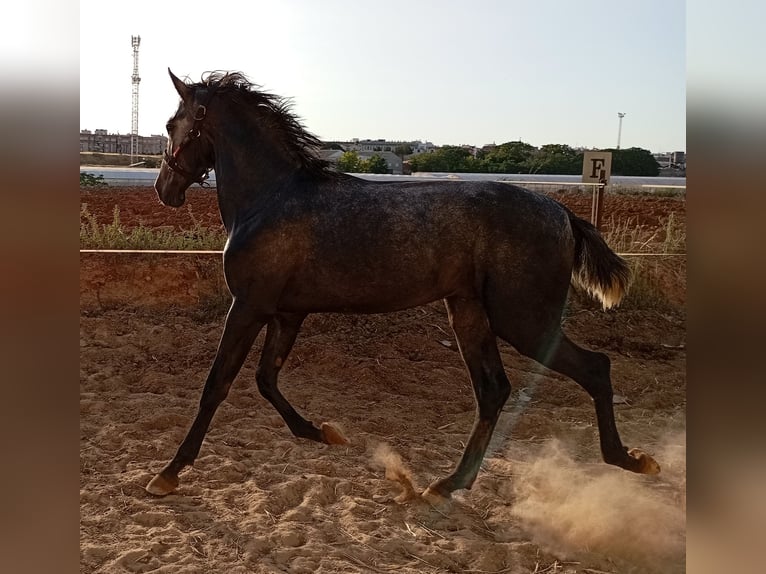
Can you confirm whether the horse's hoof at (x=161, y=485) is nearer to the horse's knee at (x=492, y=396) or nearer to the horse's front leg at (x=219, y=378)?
the horse's front leg at (x=219, y=378)

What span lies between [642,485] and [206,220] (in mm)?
8142

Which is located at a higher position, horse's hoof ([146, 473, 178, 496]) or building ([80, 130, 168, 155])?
building ([80, 130, 168, 155])

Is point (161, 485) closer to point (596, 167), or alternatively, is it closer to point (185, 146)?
point (185, 146)

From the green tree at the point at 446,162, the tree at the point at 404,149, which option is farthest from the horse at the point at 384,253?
the tree at the point at 404,149

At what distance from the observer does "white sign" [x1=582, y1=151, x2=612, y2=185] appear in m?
6.95

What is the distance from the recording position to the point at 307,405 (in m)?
5.52

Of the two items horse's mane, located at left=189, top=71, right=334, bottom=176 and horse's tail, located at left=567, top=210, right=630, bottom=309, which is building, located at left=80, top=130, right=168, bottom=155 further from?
horse's tail, located at left=567, top=210, right=630, bottom=309

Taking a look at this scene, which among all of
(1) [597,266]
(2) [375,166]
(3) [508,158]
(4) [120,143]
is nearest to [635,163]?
(3) [508,158]

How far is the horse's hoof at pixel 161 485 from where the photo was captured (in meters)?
3.84

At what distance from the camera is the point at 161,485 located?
3.85 metres

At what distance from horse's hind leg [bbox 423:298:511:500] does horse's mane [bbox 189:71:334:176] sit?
120cm

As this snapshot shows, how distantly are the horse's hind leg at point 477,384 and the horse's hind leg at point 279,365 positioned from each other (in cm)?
94

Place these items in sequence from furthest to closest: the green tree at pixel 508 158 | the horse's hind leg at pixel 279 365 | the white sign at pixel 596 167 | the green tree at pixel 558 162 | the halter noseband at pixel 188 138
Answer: the green tree at pixel 558 162 → the green tree at pixel 508 158 → the white sign at pixel 596 167 → the horse's hind leg at pixel 279 365 → the halter noseband at pixel 188 138

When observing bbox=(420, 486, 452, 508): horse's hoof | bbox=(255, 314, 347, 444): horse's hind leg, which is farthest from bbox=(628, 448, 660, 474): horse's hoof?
bbox=(255, 314, 347, 444): horse's hind leg
